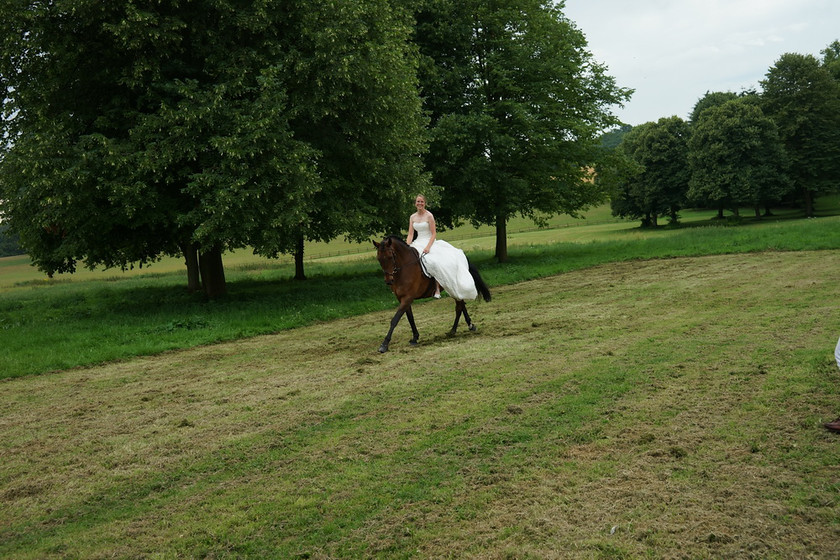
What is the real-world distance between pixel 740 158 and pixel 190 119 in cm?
5170

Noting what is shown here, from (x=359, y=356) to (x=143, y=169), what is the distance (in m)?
8.98

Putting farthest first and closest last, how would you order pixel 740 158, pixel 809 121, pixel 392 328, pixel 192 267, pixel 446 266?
pixel 740 158 < pixel 809 121 < pixel 192 267 < pixel 446 266 < pixel 392 328

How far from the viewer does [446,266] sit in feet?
40.2

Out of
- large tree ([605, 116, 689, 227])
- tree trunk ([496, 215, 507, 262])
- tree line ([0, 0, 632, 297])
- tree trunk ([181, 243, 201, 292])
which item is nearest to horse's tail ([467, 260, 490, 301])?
tree line ([0, 0, 632, 297])

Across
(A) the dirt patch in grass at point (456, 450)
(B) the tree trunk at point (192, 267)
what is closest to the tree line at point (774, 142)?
(B) the tree trunk at point (192, 267)

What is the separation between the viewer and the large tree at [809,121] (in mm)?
53188

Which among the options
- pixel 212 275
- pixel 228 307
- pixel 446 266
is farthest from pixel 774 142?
pixel 446 266

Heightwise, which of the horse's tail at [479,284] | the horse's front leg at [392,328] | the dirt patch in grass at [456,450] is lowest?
the dirt patch in grass at [456,450]

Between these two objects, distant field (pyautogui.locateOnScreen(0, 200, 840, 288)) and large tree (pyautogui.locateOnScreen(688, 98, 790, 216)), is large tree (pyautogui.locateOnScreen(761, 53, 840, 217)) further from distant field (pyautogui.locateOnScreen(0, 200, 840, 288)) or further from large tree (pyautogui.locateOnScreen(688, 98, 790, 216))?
distant field (pyautogui.locateOnScreen(0, 200, 840, 288))

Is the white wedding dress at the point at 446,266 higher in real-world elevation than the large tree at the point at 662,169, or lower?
lower

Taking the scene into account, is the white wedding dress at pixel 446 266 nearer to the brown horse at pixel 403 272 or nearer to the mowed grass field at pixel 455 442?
the brown horse at pixel 403 272

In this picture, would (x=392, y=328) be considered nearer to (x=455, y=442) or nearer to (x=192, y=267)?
(x=455, y=442)

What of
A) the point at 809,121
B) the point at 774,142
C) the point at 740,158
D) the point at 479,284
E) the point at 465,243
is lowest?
the point at 479,284

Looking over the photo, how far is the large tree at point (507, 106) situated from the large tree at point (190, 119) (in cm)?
705
